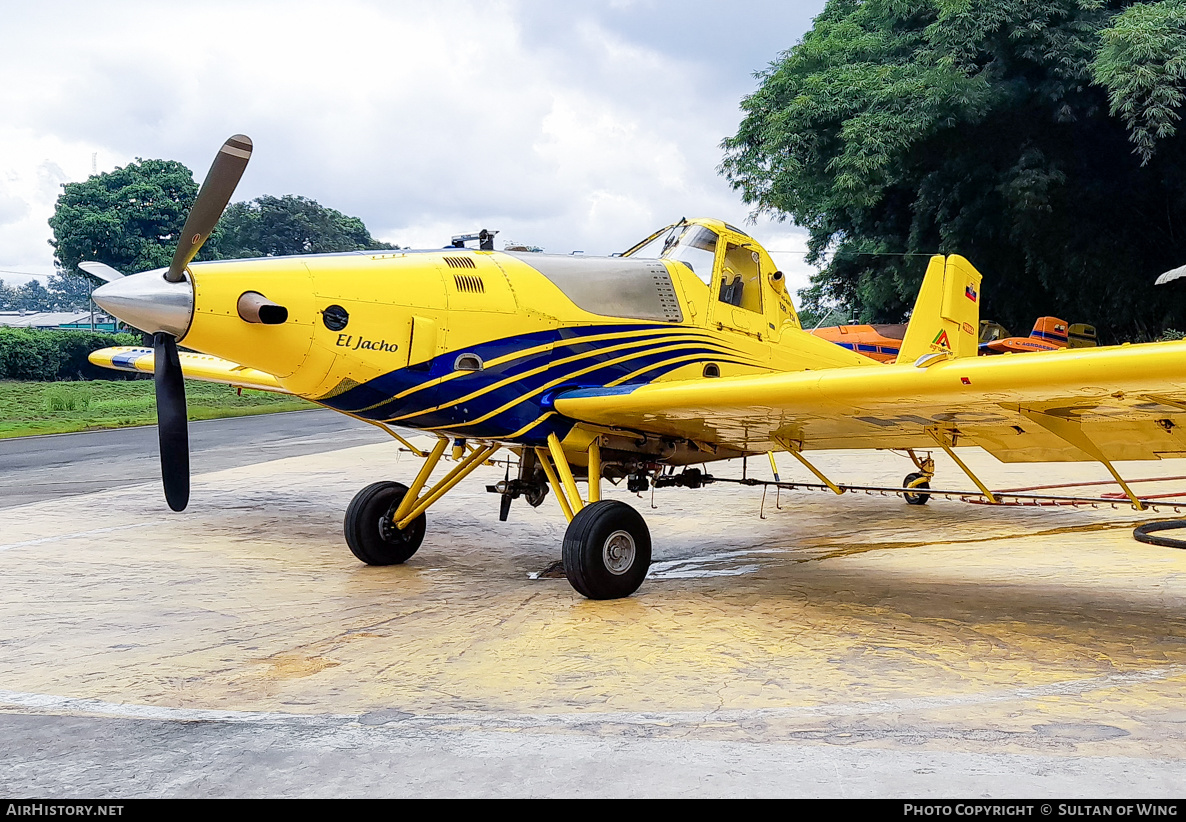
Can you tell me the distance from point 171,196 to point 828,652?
2195 inches

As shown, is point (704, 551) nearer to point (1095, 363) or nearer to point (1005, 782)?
point (1095, 363)

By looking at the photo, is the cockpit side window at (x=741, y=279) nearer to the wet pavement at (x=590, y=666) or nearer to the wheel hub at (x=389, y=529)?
the wet pavement at (x=590, y=666)

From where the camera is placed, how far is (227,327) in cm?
552

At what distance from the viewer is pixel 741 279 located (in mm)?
7695

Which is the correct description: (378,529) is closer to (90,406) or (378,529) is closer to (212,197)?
(212,197)

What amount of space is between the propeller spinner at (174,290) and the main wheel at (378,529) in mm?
1754

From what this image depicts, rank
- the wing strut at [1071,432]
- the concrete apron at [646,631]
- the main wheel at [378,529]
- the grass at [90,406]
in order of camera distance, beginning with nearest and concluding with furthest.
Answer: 1. the concrete apron at [646,631]
2. the wing strut at [1071,432]
3. the main wheel at [378,529]
4. the grass at [90,406]

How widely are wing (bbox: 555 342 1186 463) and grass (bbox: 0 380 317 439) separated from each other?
51.5 ft

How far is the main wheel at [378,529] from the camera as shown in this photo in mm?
7363

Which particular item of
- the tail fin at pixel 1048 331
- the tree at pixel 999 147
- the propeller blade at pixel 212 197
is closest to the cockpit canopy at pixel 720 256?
the propeller blade at pixel 212 197

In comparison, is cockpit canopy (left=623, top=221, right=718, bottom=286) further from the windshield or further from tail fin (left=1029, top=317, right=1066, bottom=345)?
tail fin (left=1029, top=317, right=1066, bottom=345)

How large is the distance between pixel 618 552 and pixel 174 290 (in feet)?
10.3

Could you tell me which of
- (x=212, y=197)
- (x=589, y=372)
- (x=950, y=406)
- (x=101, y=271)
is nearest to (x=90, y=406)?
(x=101, y=271)

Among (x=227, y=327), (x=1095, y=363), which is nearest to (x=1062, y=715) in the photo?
(x=1095, y=363)
